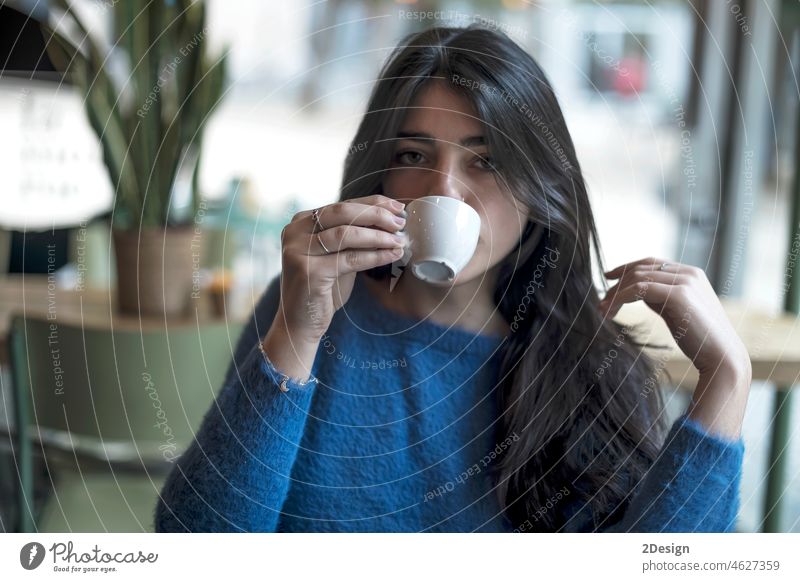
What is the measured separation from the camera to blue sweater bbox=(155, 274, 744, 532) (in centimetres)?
54

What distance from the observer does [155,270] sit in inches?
41.4

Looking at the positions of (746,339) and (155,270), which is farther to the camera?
(155,270)

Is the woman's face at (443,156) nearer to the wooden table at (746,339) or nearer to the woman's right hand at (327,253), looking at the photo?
the woman's right hand at (327,253)

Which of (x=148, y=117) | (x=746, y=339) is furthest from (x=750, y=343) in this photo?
(x=148, y=117)

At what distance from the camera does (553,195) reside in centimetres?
56

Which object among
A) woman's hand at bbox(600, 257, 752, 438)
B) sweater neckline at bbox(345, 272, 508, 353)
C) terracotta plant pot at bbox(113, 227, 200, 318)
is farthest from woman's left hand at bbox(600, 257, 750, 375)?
terracotta plant pot at bbox(113, 227, 200, 318)

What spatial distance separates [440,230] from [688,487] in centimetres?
24

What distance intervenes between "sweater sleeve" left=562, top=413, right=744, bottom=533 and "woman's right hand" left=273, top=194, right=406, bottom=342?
0.75 feet

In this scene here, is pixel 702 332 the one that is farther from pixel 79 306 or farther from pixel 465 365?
pixel 79 306

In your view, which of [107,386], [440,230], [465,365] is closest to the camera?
[440,230]

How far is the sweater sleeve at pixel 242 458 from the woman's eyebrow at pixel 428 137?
143 millimetres

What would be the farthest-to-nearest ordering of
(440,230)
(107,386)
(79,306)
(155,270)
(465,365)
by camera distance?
1. (79,306)
2. (155,270)
3. (107,386)
4. (465,365)
5. (440,230)

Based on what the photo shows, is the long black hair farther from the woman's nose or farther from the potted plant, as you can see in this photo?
the potted plant
